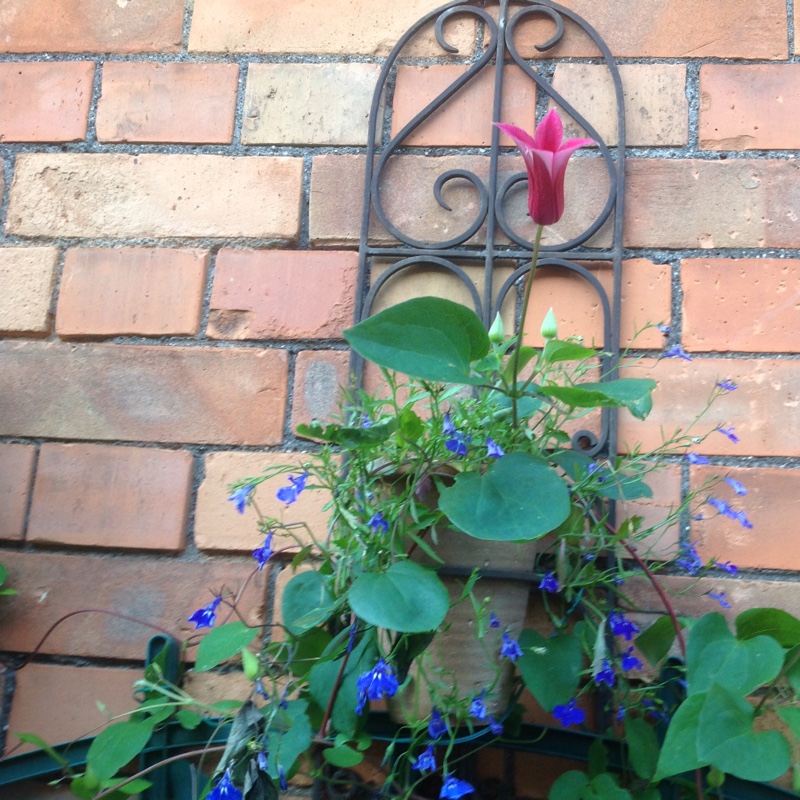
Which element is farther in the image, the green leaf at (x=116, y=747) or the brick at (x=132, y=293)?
the brick at (x=132, y=293)

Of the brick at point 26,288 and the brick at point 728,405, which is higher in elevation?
the brick at point 26,288

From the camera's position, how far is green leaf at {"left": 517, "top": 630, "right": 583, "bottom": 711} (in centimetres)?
65

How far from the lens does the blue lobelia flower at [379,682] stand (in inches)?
22.7

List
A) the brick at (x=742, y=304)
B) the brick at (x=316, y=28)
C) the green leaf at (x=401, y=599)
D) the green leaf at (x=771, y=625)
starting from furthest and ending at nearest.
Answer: the brick at (x=316, y=28) → the brick at (x=742, y=304) → the green leaf at (x=771, y=625) → the green leaf at (x=401, y=599)

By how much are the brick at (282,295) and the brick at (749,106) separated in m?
0.43

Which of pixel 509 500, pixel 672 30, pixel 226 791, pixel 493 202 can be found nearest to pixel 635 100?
pixel 672 30

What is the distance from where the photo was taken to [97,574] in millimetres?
878

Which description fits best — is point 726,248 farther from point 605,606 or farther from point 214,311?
point 214,311

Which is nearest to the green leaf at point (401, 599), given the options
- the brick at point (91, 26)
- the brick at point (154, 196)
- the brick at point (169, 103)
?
the brick at point (154, 196)

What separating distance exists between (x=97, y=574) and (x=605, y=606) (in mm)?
517

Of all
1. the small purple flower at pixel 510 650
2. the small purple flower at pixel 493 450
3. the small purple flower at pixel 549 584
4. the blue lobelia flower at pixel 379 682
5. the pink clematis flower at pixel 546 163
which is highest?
the pink clematis flower at pixel 546 163

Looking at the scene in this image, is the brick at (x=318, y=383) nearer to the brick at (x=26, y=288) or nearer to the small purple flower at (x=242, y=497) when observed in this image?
the small purple flower at (x=242, y=497)

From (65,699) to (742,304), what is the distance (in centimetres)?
81

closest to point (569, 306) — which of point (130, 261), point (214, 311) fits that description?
point (214, 311)
